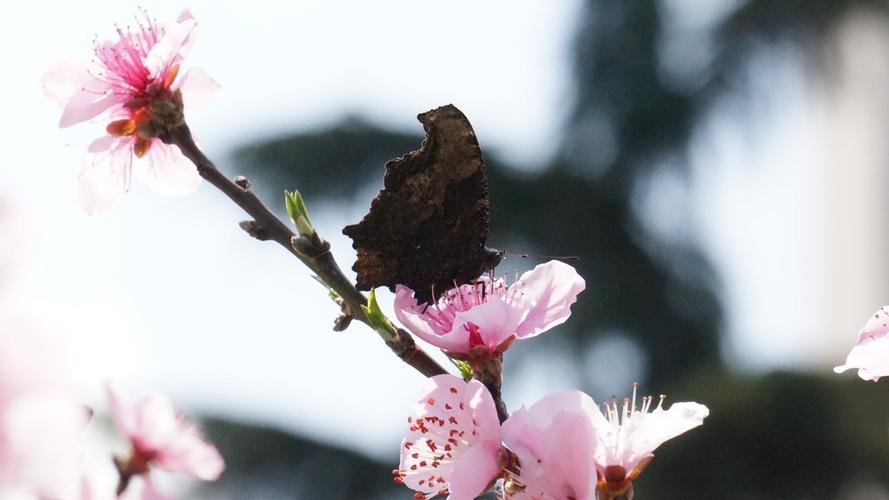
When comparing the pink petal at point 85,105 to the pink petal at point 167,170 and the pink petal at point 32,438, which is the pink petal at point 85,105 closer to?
the pink petal at point 167,170

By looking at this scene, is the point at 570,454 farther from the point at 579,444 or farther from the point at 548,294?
the point at 548,294

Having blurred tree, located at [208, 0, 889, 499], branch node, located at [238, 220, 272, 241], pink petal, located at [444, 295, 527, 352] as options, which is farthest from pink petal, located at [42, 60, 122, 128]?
blurred tree, located at [208, 0, 889, 499]

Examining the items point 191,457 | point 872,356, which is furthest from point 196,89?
point 872,356

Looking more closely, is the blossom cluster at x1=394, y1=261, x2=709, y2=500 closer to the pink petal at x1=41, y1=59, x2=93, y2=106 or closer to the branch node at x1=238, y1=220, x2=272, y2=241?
the branch node at x1=238, y1=220, x2=272, y2=241

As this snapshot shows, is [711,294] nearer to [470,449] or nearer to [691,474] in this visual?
[691,474]

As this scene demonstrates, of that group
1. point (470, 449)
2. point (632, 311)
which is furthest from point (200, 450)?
point (632, 311)

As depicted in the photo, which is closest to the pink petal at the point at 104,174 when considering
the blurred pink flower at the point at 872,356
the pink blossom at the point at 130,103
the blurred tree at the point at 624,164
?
the pink blossom at the point at 130,103

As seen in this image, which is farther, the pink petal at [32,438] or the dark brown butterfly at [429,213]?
the dark brown butterfly at [429,213]
